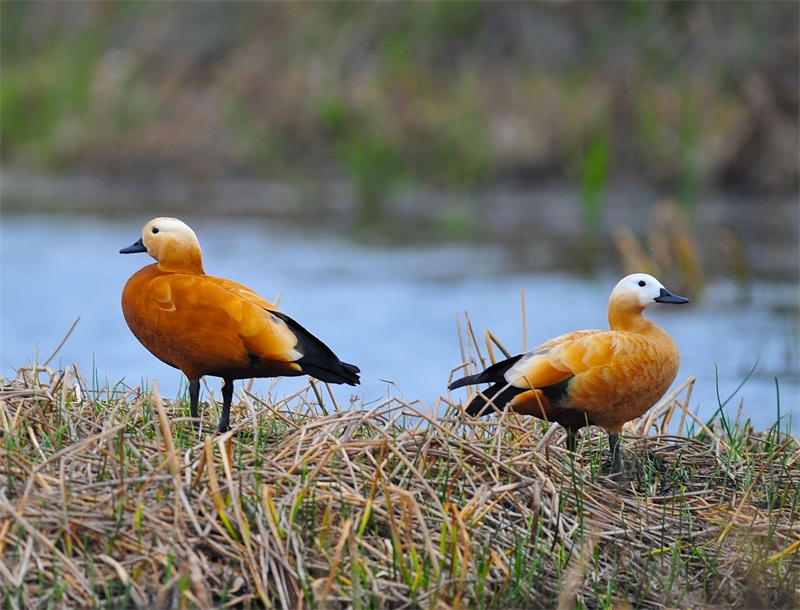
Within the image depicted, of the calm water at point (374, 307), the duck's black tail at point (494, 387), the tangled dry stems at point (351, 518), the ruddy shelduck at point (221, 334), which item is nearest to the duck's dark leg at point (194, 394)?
the ruddy shelduck at point (221, 334)

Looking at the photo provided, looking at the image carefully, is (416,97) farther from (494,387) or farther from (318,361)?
(318,361)

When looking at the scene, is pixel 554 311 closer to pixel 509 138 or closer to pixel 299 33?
pixel 509 138

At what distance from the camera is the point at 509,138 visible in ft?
60.5

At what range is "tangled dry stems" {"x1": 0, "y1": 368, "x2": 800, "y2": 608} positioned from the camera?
3.65m

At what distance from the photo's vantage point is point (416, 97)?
62.7 ft

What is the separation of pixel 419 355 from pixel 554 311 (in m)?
2.22

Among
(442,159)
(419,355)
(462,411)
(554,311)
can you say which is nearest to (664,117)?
(442,159)

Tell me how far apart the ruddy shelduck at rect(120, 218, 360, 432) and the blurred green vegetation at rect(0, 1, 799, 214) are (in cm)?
1246

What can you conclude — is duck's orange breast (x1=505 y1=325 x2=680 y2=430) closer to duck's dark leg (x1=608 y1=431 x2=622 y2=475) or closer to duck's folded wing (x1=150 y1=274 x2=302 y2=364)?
duck's dark leg (x1=608 y1=431 x2=622 y2=475)

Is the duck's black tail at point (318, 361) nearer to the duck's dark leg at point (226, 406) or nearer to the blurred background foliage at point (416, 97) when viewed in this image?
the duck's dark leg at point (226, 406)

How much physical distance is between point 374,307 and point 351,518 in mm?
9123

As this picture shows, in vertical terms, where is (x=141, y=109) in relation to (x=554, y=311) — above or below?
above

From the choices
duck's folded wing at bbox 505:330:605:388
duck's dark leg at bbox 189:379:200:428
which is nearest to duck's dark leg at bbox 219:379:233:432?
duck's dark leg at bbox 189:379:200:428

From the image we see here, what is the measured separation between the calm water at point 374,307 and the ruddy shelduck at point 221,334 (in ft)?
11.5
